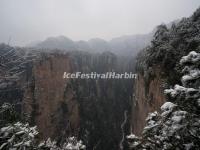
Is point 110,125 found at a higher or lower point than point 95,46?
lower

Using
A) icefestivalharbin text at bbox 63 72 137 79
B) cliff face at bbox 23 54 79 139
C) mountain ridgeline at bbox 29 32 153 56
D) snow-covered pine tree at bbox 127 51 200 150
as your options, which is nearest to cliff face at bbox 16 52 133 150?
cliff face at bbox 23 54 79 139

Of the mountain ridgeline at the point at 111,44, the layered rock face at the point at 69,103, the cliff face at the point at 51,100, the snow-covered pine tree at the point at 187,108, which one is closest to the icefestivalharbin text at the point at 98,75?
the layered rock face at the point at 69,103

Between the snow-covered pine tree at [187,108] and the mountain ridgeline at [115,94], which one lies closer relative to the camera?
the snow-covered pine tree at [187,108]

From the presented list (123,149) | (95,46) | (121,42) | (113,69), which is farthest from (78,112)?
(121,42)

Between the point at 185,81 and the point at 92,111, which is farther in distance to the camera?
the point at 92,111

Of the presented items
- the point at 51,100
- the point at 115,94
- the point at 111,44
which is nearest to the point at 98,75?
the point at 115,94

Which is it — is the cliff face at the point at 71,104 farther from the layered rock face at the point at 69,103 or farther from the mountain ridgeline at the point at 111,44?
the mountain ridgeline at the point at 111,44

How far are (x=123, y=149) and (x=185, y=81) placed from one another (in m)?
27.1

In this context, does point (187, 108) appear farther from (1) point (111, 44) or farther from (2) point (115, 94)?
(1) point (111, 44)

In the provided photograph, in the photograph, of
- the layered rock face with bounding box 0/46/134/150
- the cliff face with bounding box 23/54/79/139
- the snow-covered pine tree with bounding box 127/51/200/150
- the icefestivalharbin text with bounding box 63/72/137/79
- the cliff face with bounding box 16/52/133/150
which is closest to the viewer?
the snow-covered pine tree with bounding box 127/51/200/150

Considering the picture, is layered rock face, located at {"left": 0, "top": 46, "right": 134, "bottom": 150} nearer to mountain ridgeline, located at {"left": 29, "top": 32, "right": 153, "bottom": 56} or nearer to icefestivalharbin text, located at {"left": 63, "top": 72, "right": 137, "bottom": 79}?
icefestivalharbin text, located at {"left": 63, "top": 72, "right": 137, "bottom": 79}

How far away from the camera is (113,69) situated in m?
48.6

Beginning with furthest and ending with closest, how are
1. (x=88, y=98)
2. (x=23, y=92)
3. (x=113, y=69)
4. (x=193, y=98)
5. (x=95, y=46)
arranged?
1. (x=95, y=46)
2. (x=113, y=69)
3. (x=88, y=98)
4. (x=23, y=92)
5. (x=193, y=98)

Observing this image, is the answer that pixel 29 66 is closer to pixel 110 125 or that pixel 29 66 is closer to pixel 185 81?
pixel 110 125
